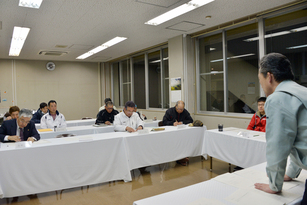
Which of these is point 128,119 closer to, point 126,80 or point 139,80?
point 139,80

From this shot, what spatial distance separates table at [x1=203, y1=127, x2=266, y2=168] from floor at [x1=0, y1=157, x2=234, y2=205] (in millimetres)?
455

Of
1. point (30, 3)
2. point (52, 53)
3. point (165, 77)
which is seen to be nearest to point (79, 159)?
point (30, 3)

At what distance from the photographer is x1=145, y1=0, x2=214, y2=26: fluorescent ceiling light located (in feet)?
12.9

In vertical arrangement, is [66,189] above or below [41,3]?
below

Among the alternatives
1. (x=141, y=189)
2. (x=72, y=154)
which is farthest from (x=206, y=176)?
(x=72, y=154)

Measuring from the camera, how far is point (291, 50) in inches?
176

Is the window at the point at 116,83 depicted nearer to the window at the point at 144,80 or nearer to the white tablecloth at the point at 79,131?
the window at the point at 144,80

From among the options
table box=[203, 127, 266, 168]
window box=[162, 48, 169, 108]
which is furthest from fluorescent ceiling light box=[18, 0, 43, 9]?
window box=[162, 48, 169, 108]

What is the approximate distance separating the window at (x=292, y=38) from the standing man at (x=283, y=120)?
12.3 feet

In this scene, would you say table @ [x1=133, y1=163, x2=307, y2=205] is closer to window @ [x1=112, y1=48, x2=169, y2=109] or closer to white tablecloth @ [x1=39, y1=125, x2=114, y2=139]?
white tablecloth @ [x1=39, y1=125, x2=114, y2=139]

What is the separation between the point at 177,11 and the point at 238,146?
2.70 m

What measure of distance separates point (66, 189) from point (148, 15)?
347 centimetres

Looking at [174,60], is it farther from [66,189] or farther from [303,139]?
[303,139]

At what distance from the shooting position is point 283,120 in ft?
3.65
